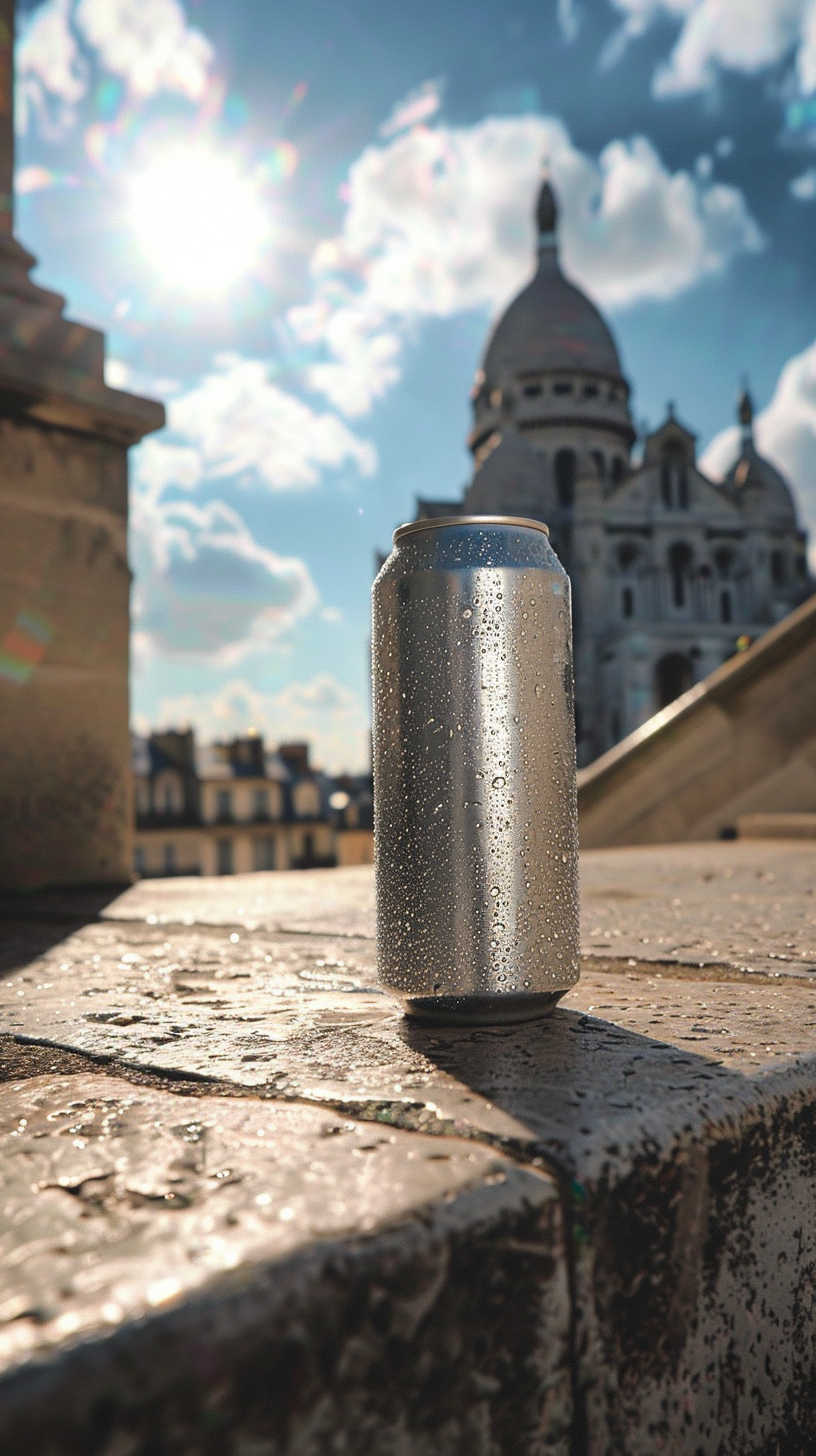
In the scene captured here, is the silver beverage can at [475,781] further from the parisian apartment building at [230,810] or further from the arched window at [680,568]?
the arched window at [680,568]

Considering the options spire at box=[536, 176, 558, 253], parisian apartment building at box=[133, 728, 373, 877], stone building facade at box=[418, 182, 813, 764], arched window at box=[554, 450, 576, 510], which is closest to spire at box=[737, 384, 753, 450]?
stone building facade at box=[418, 182, 813, 764]

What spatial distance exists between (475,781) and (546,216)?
6154cm

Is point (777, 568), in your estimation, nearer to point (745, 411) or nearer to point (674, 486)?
point (674, 486)

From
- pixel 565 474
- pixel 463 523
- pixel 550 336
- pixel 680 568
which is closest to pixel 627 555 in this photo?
pixel 680 568

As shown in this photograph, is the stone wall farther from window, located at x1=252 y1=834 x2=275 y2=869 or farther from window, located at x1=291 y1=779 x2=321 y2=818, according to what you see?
window, located at x1=291 y1=779 x2=321 y2=818

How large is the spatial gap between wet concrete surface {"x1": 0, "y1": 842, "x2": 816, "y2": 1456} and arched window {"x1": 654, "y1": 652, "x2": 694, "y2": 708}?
39645mm

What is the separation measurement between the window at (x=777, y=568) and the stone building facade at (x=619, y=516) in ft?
0.15

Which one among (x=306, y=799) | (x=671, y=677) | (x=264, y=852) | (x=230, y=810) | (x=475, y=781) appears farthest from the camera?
(x=671, y=677)

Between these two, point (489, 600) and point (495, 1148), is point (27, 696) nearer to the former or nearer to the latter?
point (489, 600)

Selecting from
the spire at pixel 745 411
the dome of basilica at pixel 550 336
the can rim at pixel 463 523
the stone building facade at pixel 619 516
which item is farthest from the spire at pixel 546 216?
the can rim at pixel 463 523

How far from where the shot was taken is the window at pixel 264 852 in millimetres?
32906

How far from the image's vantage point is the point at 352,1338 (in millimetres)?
451

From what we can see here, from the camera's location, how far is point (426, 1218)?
505mm

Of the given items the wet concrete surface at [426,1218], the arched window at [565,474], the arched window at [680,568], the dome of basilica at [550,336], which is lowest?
the wet concrete surface at [426,1218]
